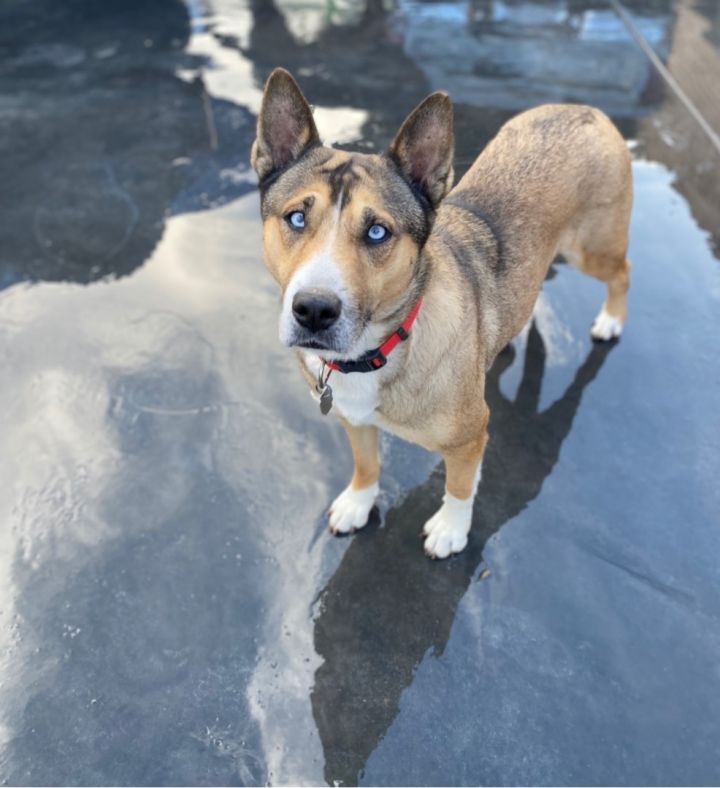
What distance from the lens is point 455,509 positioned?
334 centimetres

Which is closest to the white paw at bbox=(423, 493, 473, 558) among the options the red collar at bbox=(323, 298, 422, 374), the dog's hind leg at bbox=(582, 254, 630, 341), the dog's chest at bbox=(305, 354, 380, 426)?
the dog's chest at bbox=(305, 354, 380, 426)

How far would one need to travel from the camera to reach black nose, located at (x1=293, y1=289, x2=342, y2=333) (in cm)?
231

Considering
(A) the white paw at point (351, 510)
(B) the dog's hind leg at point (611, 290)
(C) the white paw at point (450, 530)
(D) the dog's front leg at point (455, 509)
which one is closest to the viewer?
(D) the dog's front leg at point (455, 509)

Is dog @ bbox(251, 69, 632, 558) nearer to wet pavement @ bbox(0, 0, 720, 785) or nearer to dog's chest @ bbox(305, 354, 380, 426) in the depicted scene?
dog's chest @ bbox(305, 354, 380, 426)

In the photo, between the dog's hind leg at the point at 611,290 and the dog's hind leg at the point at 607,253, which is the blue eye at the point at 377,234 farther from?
the dog's hind leg at the point at 611,290

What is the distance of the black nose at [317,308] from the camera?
231 cm

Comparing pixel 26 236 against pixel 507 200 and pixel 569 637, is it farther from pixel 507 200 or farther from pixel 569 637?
pixel 569 637

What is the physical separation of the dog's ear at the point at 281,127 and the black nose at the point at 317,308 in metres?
0.93

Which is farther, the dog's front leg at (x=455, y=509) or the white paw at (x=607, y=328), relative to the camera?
the white paw at (x=607, y=328)

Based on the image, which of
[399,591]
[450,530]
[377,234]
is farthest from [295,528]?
[377,234]

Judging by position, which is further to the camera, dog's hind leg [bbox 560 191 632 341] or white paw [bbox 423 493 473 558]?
dog's hind leg [bbox 560 191 632 341]

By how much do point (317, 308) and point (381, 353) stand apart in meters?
0.56

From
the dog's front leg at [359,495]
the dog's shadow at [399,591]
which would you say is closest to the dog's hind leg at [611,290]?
the dog's shadow at [399,591]

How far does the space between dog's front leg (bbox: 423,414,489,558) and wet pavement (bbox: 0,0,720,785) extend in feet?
0.32
